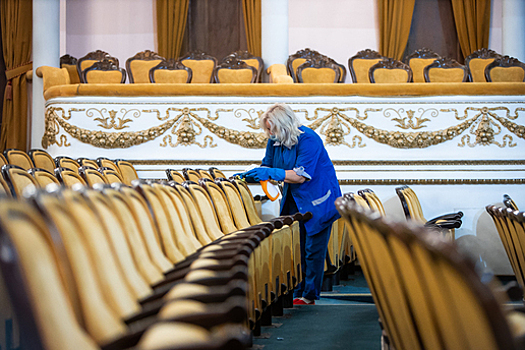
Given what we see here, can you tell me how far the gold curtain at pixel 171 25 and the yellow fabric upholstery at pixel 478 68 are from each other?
6.47 feet

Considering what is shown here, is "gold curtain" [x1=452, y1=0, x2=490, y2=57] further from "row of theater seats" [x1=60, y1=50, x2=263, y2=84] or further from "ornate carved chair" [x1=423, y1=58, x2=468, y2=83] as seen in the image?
"row of theater seats" [x1=60, y1=50, x2=263, y2=84]

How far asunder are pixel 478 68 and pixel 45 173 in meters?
1.94

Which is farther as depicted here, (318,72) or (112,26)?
(112,26)

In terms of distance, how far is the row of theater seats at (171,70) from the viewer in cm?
207

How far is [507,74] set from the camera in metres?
1.98

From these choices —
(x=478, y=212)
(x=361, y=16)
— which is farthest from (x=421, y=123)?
(x=361, y=16)

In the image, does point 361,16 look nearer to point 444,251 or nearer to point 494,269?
point 494,269

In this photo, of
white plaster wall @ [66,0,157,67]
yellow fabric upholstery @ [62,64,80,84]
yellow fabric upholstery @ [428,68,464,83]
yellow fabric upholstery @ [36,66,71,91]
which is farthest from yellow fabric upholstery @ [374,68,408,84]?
white plaster wall @ [66,0,157,67]

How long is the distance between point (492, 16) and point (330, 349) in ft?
10.5

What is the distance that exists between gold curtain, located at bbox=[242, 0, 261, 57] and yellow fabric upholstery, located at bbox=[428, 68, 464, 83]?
5.19 feet

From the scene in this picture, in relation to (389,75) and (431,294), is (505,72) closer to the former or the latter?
(389,75)

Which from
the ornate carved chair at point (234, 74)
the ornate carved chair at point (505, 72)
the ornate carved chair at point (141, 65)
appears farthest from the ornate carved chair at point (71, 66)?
the ornate carved chair at point (505, 72)

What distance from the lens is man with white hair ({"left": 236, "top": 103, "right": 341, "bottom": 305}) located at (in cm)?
130

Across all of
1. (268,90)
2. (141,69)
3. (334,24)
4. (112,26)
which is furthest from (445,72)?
(112,26)
